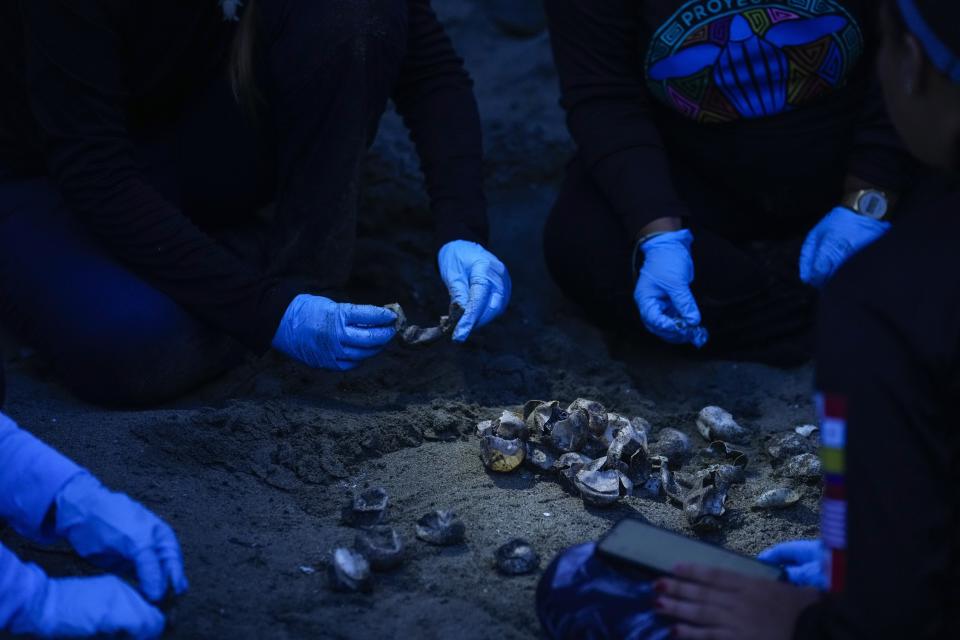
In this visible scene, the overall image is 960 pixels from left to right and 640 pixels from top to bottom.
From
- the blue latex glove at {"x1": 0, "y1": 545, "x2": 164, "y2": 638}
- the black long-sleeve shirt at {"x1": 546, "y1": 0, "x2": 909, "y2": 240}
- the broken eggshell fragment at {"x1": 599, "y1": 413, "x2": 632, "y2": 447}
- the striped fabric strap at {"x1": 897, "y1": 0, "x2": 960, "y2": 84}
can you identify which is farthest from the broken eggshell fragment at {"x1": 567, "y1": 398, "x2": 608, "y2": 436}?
the striped fabric strap at {"x1": 897, "y1": 0, "x2": 960, "y2": 84}

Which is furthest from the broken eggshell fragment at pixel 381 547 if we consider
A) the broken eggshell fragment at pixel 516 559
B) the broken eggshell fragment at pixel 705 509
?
the broken eggshell fragment at pixel 705 509

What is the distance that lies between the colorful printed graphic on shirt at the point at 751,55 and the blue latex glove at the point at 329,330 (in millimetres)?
894

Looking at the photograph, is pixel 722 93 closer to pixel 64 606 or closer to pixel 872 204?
pixel 872 204

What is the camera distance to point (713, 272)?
8.45 feet

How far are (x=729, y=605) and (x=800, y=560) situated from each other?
30 centimetres

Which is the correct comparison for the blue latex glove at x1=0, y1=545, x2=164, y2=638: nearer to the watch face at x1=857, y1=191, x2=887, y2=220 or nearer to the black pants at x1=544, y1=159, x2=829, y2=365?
the black pants at x1=544, y1=159, x2=829, y2=365

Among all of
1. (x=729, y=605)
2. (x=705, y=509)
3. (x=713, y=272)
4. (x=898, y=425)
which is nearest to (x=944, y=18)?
(x=898, y=425)

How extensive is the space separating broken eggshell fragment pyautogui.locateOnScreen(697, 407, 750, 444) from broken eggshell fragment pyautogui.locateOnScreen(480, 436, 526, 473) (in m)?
0.46

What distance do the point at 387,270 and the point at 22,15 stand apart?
3.58 ft

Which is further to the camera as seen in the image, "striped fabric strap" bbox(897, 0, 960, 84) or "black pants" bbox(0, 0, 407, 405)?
"black pants" bbox(0, 0, 407, 405)

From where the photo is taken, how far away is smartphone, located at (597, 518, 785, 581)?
1445 mm

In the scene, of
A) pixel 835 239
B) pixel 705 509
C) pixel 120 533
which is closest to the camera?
pixel 120 533

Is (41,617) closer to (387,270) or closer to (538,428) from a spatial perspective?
(538,428)

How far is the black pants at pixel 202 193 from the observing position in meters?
2.29
